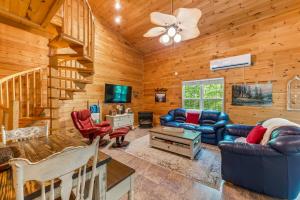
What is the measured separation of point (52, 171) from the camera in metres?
0.70

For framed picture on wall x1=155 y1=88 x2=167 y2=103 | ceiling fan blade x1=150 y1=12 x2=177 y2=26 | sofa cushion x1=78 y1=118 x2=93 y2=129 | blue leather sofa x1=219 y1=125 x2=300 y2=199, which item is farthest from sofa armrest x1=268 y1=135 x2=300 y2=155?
framed picture on wall x1=155 y1=88 x2=167 y2=103

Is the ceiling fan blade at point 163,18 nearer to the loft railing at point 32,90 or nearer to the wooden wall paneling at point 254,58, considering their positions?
the wooden wall paneling at point 254,58

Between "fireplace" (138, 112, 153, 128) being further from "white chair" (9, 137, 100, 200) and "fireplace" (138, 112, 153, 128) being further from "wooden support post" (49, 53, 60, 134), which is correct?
"white chair" (9, 137, 100, 200)

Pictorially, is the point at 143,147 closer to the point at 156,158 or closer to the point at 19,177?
the point at 156,158

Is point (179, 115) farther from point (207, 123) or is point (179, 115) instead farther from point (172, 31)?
point (172, 31)

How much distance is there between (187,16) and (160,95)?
411cm

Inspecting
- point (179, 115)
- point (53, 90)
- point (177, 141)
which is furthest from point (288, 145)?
point (53, 90)

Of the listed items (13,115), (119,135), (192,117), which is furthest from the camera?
(192,117)

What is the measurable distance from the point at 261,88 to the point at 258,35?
1.51 metres

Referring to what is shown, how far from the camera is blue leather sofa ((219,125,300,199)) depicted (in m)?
1.85

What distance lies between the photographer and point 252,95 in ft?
13.9

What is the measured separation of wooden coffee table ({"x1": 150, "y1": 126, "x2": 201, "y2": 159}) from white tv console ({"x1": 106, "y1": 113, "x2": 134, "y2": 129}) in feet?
6.73

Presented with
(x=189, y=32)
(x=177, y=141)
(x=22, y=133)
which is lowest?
(x=177, y=141)

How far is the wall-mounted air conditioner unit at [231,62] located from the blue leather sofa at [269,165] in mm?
2678
